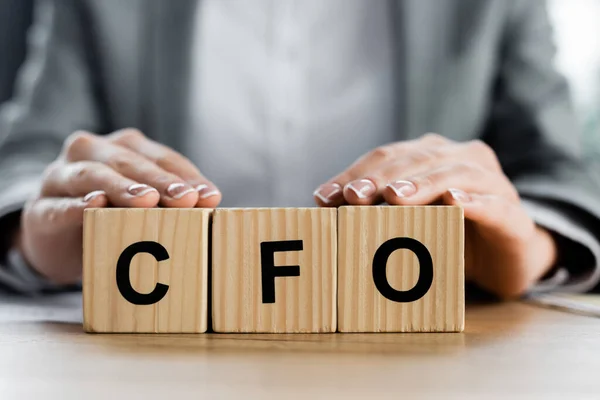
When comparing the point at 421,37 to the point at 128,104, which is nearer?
the point at 421,37

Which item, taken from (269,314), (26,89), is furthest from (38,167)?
(269,314)

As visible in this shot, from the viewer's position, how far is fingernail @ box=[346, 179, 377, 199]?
2.34 feet

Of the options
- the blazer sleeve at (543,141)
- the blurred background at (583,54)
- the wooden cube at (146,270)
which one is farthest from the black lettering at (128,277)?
the blurred background at (583,54)

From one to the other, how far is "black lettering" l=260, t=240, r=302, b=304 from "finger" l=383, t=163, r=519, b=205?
145mm

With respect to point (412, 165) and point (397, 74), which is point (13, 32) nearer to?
point (397, 74)

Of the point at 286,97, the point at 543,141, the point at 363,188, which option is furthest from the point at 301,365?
the point at 286,97

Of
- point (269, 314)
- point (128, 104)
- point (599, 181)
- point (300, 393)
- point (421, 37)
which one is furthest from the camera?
point (128, 104)

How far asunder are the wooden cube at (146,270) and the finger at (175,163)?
0.11 metres

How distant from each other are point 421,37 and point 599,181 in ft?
1.65

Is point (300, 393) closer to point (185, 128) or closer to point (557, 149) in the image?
point (557, 149)

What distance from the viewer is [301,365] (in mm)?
499

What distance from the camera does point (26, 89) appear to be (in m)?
1.49

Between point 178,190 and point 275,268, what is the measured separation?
0.17 meters

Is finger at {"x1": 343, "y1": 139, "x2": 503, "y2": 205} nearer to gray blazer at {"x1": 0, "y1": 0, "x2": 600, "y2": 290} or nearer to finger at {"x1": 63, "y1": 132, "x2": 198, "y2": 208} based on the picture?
finger at {"x1": 63, "y1": 132, "x2": 198, "y2": 208}
